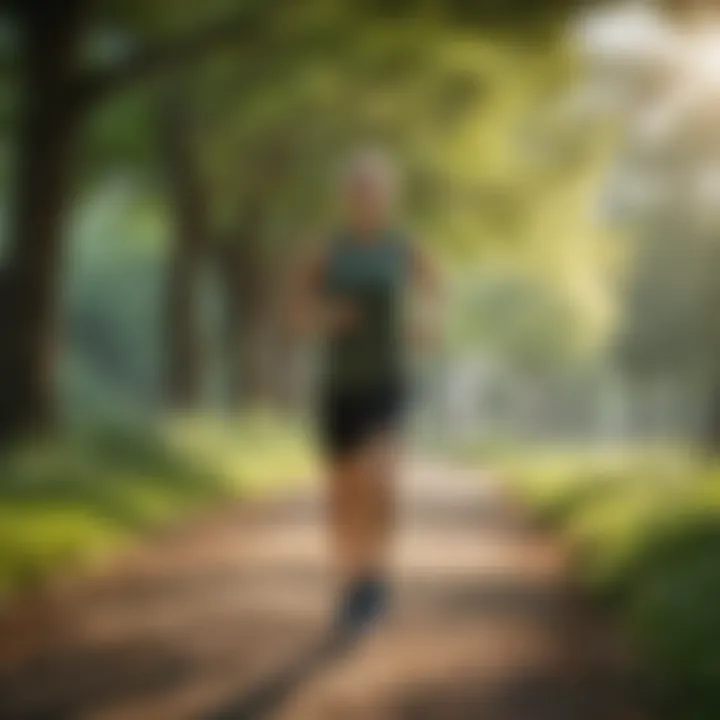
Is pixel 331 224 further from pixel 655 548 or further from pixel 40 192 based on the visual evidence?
pixel 655 548

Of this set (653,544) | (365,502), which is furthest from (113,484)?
(653,544)

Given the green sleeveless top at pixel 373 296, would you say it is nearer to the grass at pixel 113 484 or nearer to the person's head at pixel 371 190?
the person's head at pixel 371 190

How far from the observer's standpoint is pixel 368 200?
1760 millimetres

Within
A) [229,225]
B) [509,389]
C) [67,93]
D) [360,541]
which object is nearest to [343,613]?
[360,541]

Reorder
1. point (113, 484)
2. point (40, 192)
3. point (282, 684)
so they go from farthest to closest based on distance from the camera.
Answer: point (113, 484) → point (40, 192) → point (282, 684)

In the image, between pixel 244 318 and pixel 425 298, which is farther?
pixel 244 318

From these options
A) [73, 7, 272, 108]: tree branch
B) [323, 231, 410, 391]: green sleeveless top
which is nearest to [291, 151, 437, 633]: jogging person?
[323, 231, 410, 391]: green sleeveless top

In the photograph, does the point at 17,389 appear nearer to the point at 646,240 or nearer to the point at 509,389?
the point at 509,389

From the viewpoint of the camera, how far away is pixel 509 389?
5.93 ft

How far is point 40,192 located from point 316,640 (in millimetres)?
683

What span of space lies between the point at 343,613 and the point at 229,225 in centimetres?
56

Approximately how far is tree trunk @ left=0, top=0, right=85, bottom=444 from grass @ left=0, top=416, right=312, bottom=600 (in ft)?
0.27

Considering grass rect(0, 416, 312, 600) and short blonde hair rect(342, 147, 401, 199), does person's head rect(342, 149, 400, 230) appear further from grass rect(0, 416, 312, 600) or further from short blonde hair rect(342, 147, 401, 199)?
grass rect(0, 416, 312, 600)

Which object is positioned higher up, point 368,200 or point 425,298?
point 368,200
